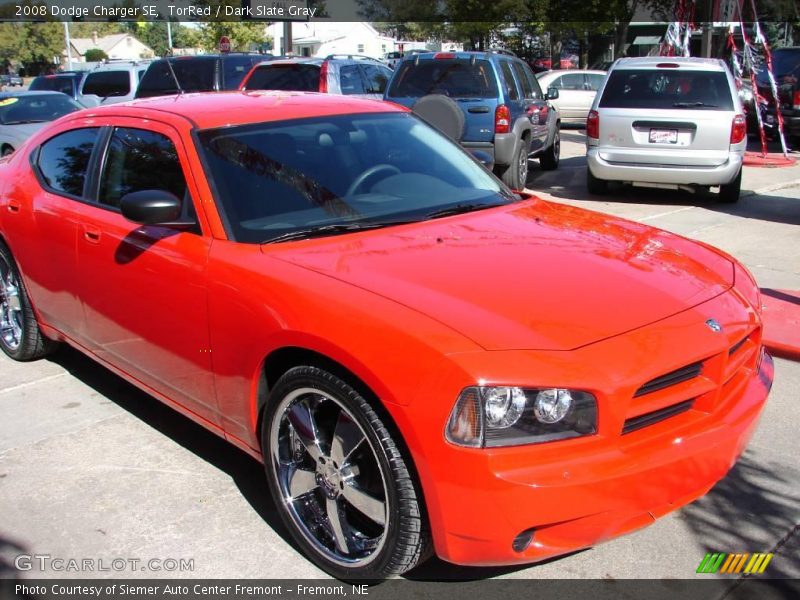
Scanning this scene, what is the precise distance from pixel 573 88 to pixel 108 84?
11.7 meters

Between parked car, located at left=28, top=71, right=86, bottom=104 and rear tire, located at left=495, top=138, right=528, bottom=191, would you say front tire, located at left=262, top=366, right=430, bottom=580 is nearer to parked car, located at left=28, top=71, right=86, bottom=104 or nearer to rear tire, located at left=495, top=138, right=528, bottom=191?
rear tire, located at left=495, top=138, right=528, bottom=191

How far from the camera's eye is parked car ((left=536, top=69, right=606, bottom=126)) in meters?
21.3

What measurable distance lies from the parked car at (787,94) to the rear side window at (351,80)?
8.07 metres

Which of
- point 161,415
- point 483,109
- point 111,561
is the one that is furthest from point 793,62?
point 111,561

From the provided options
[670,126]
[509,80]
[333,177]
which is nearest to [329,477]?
[333,177]

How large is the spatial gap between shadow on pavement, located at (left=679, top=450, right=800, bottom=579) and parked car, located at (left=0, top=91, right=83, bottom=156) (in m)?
13.2

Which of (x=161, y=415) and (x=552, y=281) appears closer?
(x=552, y=281)

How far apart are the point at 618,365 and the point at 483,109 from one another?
27.4ft

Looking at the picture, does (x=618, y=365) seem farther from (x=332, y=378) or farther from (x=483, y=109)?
(x=483, y=109)

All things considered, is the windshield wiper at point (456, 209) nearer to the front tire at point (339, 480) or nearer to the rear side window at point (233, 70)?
the front tire at point (339, 480)

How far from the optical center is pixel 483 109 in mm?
10500

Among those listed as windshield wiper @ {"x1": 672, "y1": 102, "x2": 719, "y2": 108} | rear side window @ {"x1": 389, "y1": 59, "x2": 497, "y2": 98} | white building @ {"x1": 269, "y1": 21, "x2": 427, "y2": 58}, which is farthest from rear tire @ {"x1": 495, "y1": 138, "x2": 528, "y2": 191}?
white building @ {"x1": 269, "y1": 21, "x2": 427, "y2": 58}

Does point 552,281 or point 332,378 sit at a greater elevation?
point 552,281

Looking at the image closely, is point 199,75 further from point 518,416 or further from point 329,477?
point 518,416
